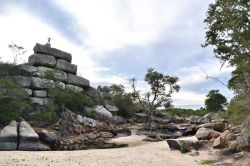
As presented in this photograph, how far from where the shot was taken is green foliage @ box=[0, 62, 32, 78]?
30788 mm

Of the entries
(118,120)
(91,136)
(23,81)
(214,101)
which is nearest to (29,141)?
(91,136)

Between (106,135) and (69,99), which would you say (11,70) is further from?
(106,135)

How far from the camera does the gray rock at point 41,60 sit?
110ft

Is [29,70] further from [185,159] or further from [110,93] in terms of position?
[185,159]

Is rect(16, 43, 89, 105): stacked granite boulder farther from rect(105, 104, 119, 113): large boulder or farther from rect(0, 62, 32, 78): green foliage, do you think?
rect(105, 104, 119, 113): large boulder

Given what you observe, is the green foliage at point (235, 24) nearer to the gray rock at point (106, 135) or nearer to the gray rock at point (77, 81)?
the gray rock at point (106, 135)

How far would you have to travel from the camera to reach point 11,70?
31.4 metres

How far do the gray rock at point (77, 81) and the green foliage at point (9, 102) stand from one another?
10666mm

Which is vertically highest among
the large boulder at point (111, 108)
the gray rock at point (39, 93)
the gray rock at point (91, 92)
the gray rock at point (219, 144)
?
the gray rock at point (91, 92)

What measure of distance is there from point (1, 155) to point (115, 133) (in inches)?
564

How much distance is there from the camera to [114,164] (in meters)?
13.5

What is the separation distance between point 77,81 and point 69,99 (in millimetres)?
5494

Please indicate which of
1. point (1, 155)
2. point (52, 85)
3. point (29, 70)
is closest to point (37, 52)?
point (29, 70)

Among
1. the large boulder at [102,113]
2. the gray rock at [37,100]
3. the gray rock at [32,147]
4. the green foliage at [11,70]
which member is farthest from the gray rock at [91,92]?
the gray rock at [32,147]
